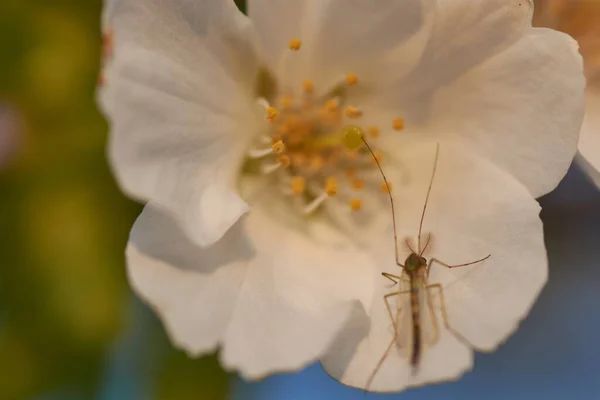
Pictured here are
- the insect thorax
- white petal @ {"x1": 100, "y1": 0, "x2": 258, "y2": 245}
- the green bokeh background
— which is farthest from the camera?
the green bokeh background

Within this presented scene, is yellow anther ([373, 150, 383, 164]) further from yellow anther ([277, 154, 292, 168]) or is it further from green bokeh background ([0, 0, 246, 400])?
green bokeh background ([0, 0, 246, 400])

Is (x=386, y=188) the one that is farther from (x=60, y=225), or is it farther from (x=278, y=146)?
(x=60, y=225)

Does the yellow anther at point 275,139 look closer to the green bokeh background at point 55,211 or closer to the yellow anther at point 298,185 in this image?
the yellow anther at point 298,185

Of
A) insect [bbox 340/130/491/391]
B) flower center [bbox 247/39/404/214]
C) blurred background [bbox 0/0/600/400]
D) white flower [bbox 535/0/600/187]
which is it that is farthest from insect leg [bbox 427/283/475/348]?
blurred background [bbox 0/0/600/400]

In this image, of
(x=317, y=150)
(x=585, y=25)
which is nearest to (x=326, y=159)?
(x=317, y=150)

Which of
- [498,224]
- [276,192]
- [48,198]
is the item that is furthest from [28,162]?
[498,224]

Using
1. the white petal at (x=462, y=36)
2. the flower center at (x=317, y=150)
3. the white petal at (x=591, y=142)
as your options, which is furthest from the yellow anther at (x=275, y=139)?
the white petal at (x=591, y=142)

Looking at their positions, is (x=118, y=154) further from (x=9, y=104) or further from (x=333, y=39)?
(x=9, y=104)
